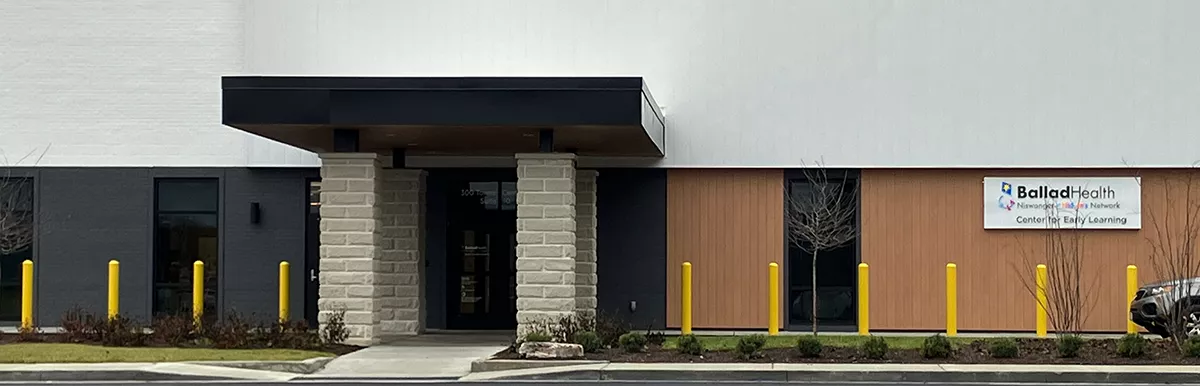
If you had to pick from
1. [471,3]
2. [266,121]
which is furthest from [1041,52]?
[266,121]

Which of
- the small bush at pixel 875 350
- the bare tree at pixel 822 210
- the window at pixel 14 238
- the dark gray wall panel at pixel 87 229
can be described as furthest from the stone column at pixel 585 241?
the window at pixel 14 238

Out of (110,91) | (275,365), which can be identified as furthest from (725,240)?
(110,91)

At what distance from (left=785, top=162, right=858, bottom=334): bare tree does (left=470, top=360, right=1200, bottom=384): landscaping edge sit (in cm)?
620

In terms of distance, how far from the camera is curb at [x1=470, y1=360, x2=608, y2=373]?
683 inches

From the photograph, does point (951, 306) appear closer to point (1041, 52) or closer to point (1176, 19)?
point (1041, 52)

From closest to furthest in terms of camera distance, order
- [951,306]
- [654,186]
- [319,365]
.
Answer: [319,365], [951,306], [654,186]

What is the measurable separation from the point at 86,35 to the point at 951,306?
14702mm

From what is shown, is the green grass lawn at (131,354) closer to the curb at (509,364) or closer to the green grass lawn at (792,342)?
the curb at (509,364)

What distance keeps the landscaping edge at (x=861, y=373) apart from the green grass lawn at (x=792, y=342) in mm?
2298

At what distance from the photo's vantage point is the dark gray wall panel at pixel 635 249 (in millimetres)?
23953

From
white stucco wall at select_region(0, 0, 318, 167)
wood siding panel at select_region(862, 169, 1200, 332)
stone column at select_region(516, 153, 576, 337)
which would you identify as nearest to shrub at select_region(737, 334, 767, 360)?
stone column at select_region(516, 153, 576, 337)

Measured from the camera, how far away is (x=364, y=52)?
24.1 meters

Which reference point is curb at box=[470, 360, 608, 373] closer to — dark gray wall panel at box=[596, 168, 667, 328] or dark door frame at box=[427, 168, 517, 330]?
dark gray wall panel at box=[596, 168, 667, 328]

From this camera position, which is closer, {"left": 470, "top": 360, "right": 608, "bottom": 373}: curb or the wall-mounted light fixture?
{"left": 470, "top": 360, "right": 608, "bottom": 373}: curb
